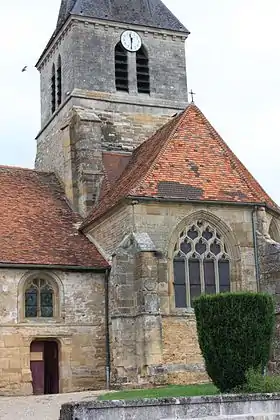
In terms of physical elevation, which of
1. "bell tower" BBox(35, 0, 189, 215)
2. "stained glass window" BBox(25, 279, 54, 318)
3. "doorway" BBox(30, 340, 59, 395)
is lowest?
"doorway" BBox(30, 340, 59, 395)

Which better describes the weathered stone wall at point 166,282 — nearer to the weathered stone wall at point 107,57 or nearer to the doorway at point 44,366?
the doorway at point 44,366

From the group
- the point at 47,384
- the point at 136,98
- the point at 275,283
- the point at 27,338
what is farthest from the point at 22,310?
the point at 136,98

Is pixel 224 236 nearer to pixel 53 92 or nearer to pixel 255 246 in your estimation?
Result: pixel 255 246

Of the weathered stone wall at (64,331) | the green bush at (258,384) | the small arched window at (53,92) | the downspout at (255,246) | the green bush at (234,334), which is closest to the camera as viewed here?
the green bush at (258,384)

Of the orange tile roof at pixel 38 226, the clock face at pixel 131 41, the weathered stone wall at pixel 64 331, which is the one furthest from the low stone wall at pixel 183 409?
the clock face at pixel 131 41

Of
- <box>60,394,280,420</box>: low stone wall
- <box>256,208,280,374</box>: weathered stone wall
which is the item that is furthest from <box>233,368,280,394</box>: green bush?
<box>256,208,280,374</box>: weathered stone wall

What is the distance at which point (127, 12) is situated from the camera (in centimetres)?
2795

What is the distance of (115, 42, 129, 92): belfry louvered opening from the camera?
88.7ft

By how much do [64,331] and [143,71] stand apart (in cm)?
1159

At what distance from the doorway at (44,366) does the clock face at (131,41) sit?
12.2m

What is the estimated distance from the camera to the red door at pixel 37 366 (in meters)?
20.8

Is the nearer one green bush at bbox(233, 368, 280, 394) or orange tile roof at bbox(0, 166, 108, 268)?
green bush at bbox(233, 368, 280, 394)

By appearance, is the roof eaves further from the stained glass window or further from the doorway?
the doorway

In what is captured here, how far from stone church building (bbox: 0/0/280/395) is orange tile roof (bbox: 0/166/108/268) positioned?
6cm
